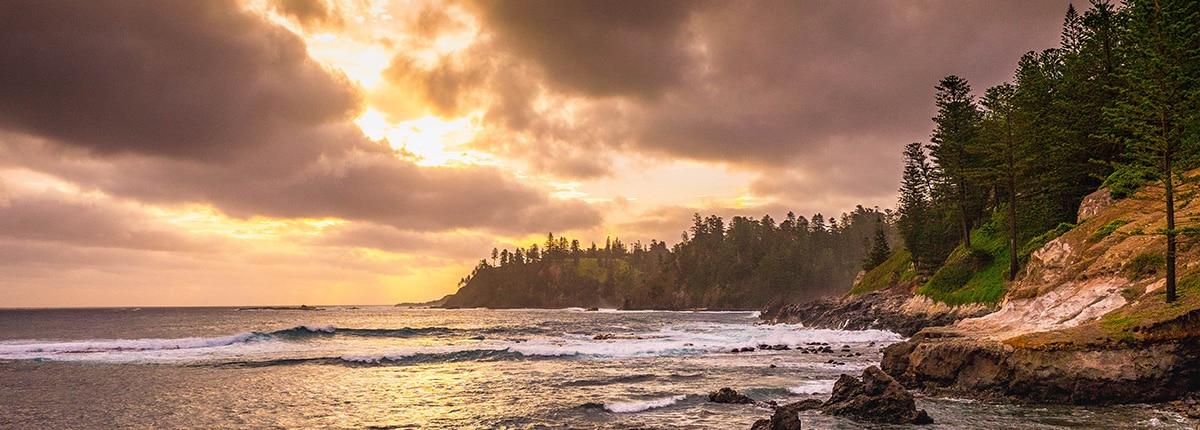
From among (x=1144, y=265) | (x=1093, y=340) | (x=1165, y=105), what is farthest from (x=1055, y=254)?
(x=1093, y=340)

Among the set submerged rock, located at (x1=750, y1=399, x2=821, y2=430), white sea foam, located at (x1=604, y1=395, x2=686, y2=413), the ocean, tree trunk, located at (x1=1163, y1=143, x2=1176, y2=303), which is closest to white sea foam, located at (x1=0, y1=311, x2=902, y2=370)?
the ocean

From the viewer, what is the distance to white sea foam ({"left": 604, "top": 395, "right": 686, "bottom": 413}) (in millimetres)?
22094

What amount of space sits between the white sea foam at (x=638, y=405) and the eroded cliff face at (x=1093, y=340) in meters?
10.00

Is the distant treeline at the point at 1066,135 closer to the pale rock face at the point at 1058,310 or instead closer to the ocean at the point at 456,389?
the pale rock face at the point at 1058,310

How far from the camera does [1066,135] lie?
1679 inches

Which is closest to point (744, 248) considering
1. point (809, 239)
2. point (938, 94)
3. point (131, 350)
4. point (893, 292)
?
point (809, 239)

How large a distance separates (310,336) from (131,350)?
18.8 metres

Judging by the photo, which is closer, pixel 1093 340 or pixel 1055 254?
pixel 1093 340

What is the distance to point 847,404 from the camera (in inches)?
765

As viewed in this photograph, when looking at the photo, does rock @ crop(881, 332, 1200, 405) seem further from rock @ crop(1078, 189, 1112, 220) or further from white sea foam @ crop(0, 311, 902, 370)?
rock @ crop(1078, 189, 1112, 220)

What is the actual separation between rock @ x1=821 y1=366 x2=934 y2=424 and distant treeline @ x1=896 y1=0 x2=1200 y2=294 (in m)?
13.3

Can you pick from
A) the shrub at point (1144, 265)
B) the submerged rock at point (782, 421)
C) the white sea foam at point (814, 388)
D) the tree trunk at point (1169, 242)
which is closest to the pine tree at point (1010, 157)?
the shrub at point (1144, 265)

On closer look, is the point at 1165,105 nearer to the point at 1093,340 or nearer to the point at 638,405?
Result: the point at 1093,340

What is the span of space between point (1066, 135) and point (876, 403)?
36665 millimetres
